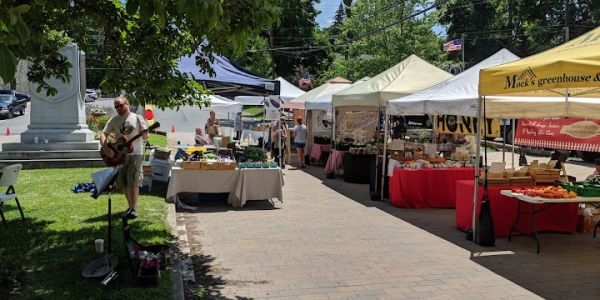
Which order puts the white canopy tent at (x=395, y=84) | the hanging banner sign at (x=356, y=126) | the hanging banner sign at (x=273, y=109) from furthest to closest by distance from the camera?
1. the hanging banner sign at (x=356, y=126)
2. the hanging banner sign at (x=273, y=109)
3. the white canopy tent at (x=395, y=84)

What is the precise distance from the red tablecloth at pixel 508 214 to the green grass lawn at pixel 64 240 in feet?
14.3

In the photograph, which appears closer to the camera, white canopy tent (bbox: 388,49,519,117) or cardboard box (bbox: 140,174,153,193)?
white canopy tent (bbox: 388,49,519,117)

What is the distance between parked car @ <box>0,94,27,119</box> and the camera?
36.3 m

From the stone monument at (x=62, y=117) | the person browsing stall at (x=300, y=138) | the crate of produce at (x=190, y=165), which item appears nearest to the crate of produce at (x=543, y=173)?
the crate of produce at (x=190, y=165)

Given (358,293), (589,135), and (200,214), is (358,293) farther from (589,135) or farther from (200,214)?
(589,135)

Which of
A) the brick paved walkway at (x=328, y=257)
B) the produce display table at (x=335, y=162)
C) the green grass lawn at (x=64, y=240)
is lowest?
the brick paved walkway at (x=328, y=257)

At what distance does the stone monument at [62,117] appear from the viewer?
44.4 ft

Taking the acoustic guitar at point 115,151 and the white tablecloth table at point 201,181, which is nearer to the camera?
the acoustic guitar at point 115,151

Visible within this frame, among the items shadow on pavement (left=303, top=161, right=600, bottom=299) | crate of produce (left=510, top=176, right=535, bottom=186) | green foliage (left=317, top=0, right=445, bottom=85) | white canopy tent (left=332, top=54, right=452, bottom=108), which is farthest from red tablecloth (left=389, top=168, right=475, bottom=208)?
green foliage (left=317, top=0, right=445, bottom=85)

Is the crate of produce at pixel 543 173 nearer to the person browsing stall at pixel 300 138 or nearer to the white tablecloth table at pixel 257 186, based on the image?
the white tablecloth table at pixel 257 186

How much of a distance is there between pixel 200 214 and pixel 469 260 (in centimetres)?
477

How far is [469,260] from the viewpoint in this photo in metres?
6.44

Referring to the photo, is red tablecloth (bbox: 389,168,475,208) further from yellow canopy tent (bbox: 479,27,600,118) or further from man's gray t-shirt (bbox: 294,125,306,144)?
man's gray t-shirt (bbox: 294,125,306,144)

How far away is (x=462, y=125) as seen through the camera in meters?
11.3
